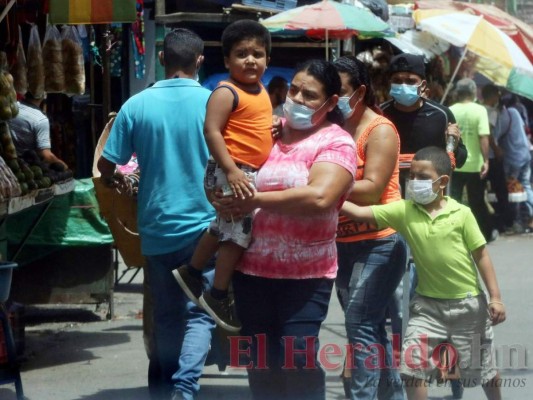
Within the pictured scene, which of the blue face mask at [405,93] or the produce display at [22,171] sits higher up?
the blue face mask at [405,93]

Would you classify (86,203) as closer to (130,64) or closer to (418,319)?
(418,319)

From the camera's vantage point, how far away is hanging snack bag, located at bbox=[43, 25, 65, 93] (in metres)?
10.1

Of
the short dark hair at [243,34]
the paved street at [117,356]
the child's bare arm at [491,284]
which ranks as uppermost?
the short dark hair at [243,34]

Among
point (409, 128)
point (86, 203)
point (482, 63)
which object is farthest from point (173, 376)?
point (482, 63)

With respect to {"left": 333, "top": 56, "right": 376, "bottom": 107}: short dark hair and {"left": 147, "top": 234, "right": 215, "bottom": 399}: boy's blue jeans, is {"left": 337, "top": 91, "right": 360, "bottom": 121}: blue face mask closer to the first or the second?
{"left": 333, "top": 56, "right": 376, "bottom": 107}: short dark hair

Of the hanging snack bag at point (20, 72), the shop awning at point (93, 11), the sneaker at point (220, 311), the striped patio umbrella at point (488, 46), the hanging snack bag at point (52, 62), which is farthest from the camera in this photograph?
the striped patio umbrella at point (488, 46)

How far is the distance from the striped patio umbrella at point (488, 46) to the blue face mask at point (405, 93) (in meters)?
7.44

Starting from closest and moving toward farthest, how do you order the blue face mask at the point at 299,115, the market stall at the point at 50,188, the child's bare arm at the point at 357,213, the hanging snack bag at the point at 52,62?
1. the blue face mask at the point at 299,115
2. the child's bare arm at the point at 357,213
3. the market stall at the point at 50,188
4. the hanging snack bag at the point at 52,62

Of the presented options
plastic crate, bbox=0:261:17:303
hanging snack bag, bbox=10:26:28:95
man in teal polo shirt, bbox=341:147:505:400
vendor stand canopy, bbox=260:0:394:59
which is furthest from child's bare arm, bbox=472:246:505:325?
vendor stand canopy, bbox=260:0:394:59

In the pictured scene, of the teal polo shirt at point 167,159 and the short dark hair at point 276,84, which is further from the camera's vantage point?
the short dark hair at point 276,84

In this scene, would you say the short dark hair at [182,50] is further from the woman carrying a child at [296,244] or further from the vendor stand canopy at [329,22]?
the vendor stand canopy at [329,22]

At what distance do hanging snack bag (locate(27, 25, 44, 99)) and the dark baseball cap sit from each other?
11.1ft

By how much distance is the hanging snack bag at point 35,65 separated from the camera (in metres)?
9.48

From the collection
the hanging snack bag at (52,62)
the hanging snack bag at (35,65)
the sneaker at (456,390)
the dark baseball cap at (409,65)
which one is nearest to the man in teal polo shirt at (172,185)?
the dark baseball cap at (409,65)
